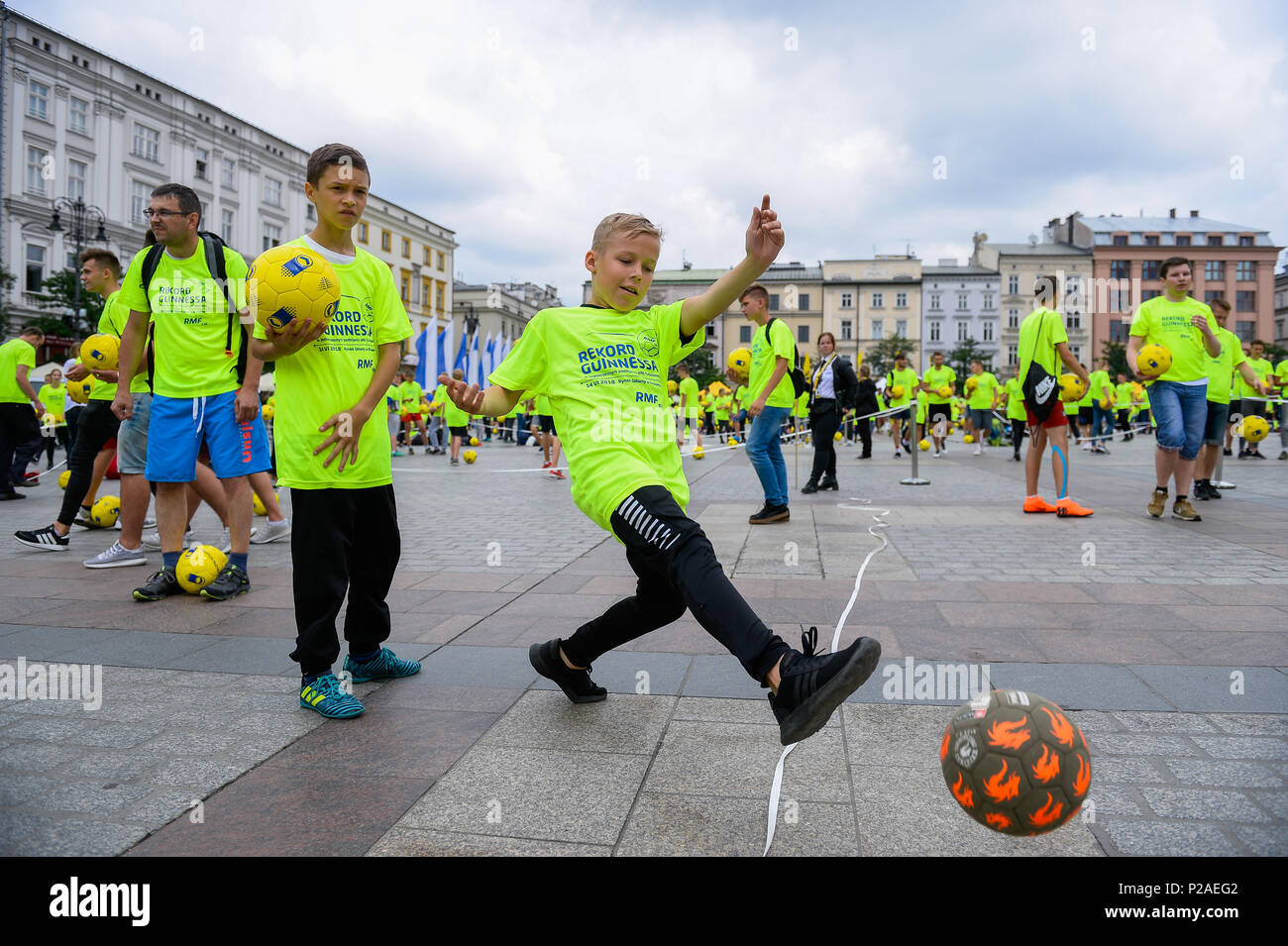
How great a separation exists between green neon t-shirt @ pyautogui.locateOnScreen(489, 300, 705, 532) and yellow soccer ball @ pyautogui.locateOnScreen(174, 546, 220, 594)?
2790mm

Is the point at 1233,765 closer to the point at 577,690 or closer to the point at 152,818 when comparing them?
the point at 577,690

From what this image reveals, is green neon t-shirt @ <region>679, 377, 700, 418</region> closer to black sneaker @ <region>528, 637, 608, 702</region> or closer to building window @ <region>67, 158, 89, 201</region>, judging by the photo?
black sneaker @ <region>528, 637, 608, 702</region>

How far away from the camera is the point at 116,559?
589 cm

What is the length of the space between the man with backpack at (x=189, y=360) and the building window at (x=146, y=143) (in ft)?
153

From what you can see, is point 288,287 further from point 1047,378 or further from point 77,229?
point 77,229

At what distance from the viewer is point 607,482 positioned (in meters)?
2.63

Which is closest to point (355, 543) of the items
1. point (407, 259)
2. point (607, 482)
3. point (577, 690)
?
point (577, 690)

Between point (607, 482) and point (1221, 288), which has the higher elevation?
point (1221, 288)

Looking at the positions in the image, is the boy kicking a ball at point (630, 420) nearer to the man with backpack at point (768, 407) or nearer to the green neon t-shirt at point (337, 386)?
the green neon t-shirt at point (337, 386)

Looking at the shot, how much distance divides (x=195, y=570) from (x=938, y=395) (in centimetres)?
1703

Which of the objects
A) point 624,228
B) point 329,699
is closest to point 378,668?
point 329,699

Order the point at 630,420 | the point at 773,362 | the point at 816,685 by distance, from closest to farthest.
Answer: the point at 816,685
the point at 630,420
the point at 773,362

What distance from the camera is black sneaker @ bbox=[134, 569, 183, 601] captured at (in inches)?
188
